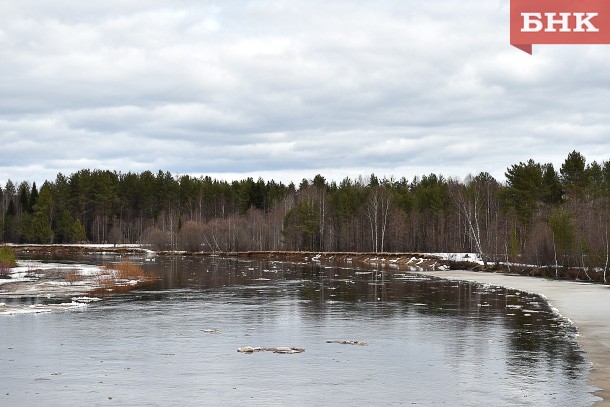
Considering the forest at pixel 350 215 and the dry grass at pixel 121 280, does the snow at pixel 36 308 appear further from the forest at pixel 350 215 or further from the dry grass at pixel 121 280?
the forest at pixel 350 215

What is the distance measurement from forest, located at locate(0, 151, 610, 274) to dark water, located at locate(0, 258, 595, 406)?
34435 millimetres

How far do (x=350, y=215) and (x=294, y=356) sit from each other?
117520 mm

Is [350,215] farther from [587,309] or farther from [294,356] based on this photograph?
[294,356]

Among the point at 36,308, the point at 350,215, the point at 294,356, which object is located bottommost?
the point at 294,356

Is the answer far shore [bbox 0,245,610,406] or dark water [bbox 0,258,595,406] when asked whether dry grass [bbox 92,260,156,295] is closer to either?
far shore [bbox 0,245,610,406]

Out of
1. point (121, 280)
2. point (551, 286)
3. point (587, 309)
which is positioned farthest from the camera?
point (121, 280)

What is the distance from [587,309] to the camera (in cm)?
3694

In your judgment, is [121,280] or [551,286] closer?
[551,286]

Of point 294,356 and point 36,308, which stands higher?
point 36,308

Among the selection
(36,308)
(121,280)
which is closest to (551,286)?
(121,280)

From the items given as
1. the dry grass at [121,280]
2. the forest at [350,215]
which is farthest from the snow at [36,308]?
the forest at [350,215]

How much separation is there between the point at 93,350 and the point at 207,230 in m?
123

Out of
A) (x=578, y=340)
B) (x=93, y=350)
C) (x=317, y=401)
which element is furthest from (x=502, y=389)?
(x=93, y=350)

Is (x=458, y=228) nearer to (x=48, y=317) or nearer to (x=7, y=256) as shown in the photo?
(x=7, y=256)
